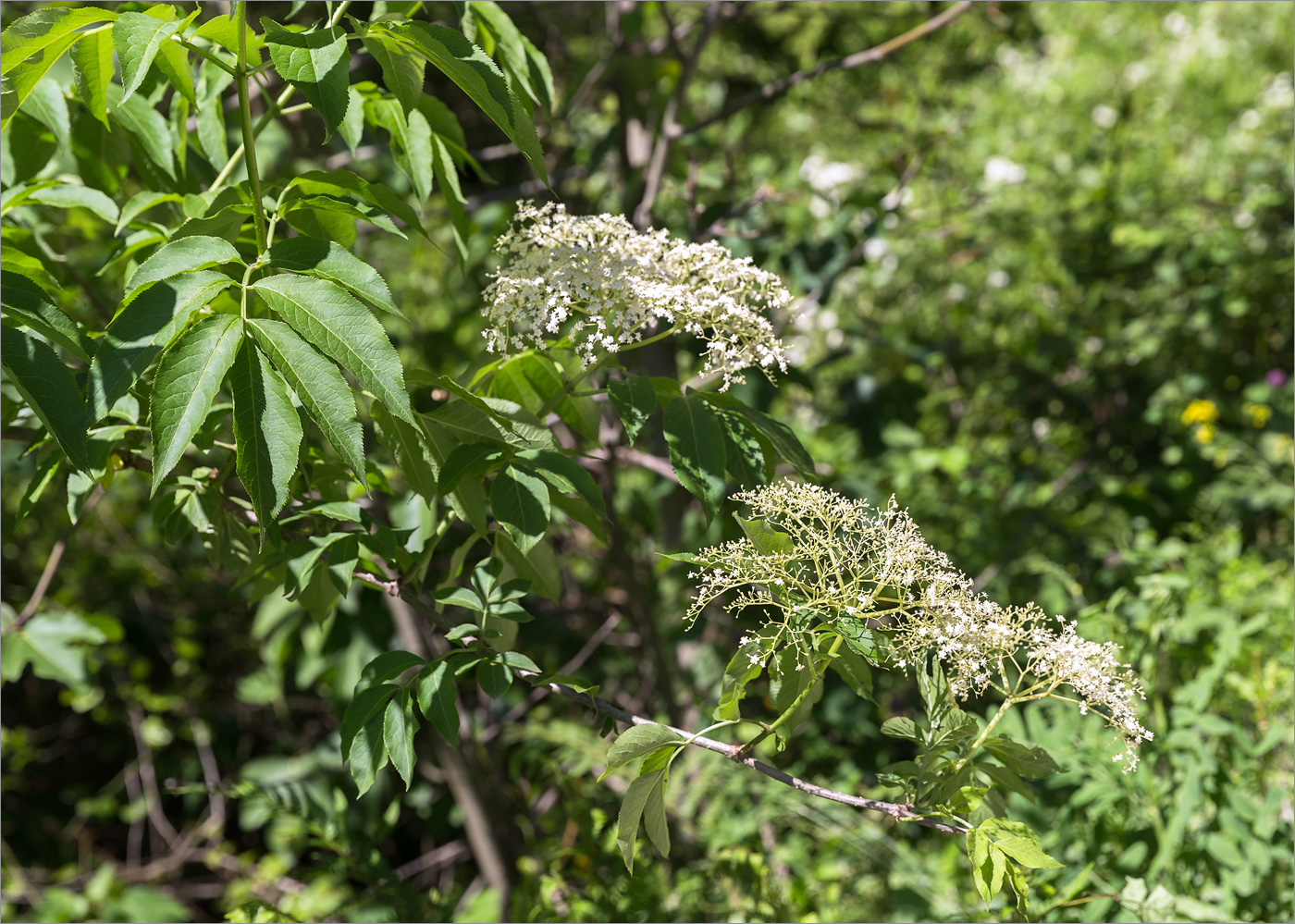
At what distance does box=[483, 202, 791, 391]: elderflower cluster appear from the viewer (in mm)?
833

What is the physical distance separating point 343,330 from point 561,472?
0.25m

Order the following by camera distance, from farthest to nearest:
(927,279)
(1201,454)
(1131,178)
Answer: (1131,178) → (927,279) → (1201,454)

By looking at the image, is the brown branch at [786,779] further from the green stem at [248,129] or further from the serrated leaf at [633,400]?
the green stem at [248,129]

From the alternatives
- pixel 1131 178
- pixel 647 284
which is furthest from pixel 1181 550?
pixel 1131 178

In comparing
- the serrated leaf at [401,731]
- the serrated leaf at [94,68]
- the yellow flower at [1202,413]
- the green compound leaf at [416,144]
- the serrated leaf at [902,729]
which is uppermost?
the serrated leaf at [94,68]

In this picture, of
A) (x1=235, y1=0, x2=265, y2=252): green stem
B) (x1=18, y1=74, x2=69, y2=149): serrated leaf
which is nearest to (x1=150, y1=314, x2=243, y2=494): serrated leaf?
(x1=235, y1=0, x2=265, y2=252): green stem

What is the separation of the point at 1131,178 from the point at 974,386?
2.11 metres

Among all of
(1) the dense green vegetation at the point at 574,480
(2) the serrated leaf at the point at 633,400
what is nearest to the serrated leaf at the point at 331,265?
(1) the dense green vegetation at the point at 574,480

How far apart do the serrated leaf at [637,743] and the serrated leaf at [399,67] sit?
54 cm

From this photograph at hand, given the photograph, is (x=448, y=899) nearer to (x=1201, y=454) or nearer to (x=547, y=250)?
(x=547, y=250)

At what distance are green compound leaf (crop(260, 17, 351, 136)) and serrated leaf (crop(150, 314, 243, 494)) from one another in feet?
0.59

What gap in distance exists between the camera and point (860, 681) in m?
0.79

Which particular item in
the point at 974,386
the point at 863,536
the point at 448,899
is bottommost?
the point at 448,899

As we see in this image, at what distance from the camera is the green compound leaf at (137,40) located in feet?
2.31
